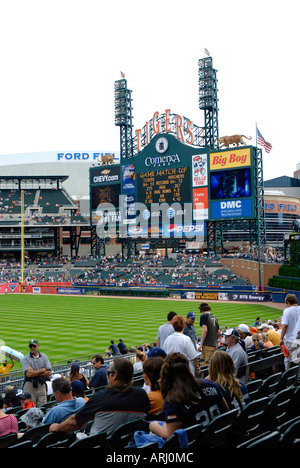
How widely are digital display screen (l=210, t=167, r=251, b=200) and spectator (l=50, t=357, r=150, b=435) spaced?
4592 cm

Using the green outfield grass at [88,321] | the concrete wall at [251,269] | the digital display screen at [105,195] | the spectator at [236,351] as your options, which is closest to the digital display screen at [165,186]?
the digital display screen at [105,195]

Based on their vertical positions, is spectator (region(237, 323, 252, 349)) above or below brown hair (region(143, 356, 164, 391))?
below


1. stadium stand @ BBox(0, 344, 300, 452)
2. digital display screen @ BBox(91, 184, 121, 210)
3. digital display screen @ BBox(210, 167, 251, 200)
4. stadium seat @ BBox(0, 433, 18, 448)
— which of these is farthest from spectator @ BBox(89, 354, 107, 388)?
digital display screen @ BBox(91, 184, 121, 210)

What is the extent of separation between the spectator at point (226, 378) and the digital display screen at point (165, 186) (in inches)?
1912

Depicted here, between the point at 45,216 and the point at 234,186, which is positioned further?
the point at 45,216

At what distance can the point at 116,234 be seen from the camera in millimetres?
61219

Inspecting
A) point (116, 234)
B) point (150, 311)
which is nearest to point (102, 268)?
point (116, 234)

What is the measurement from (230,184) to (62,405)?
46.8 meters

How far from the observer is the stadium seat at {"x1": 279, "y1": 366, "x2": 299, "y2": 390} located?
6.41 m

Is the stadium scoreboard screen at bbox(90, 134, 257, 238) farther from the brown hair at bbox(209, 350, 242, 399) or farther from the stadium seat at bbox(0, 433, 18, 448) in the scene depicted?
the stadium seat at bbox(0, 433, 18, 448)

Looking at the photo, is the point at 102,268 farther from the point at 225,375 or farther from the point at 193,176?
the point at 225,375

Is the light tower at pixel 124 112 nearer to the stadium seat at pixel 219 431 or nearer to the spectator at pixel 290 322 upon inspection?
the spectator at pixel 290 322

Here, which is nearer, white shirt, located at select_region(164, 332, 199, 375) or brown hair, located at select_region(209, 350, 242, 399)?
brown hair, located at select_region(209, 350, 242, 399)
